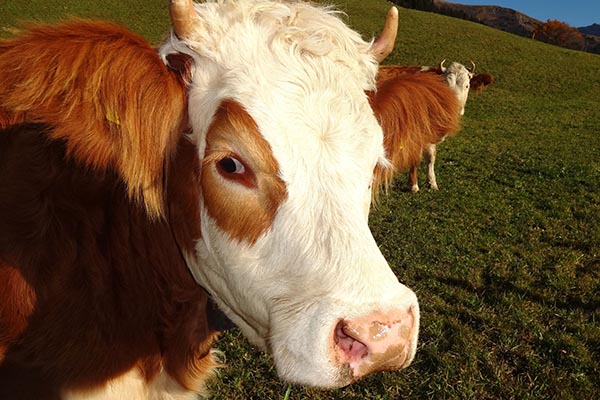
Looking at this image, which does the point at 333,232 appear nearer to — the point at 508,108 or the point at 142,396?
the point at 142,396

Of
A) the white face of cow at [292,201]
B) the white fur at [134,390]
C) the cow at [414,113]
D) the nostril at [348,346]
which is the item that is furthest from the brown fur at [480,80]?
the nostril at [348,346]

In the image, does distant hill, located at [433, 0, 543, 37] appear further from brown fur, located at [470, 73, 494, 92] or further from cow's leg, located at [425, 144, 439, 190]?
cow's leg, located at [425, 144, 439, 190]

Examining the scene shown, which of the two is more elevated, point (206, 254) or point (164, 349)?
point (206, 254)

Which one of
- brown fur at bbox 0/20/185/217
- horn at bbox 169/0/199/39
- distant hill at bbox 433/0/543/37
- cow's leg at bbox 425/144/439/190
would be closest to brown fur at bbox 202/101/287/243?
brown fur at bbox 0/20/185/217

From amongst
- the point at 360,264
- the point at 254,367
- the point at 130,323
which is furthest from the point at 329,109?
→ the point at 254,367

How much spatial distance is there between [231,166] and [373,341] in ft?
2.74

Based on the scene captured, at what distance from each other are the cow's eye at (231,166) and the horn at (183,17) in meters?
0.57

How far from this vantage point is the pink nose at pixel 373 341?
163 centimetres

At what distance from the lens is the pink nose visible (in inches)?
64.1

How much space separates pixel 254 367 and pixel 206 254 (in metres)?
2.22

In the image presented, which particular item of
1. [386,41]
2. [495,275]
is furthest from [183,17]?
[495,275]

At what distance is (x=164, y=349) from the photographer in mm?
2439

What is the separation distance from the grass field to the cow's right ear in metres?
2.54

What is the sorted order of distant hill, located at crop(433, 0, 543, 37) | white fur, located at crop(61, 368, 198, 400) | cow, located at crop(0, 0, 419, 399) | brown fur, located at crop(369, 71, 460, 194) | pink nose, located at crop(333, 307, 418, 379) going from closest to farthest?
pink nose, located at crop(333, 307, 418, 379), cow, located at crop(0, 0, 419, 399), white fur, located at crop(61, 368, 198, 400), brown fur, located at crop(369, 71, 460, 194), distant hill, located at crop(433, 0, 543, 37)
